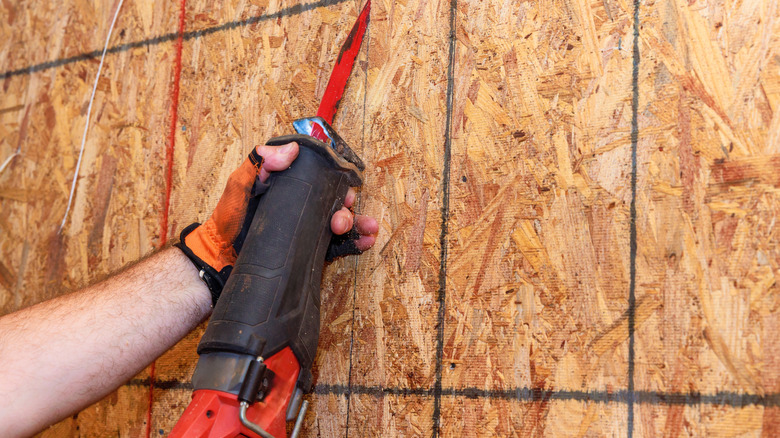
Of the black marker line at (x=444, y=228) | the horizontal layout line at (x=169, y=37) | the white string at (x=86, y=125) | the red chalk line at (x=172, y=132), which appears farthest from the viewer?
the white string at (x=86, y=125)

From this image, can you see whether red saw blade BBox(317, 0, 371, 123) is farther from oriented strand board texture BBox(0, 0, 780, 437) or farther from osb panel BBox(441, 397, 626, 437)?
osb panel BBox(441, 397, 626, 437)

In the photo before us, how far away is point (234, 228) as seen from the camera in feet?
4.73

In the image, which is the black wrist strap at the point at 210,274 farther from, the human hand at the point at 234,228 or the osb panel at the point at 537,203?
the osb panel at the point at 537,203

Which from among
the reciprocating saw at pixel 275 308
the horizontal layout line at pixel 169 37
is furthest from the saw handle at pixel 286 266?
the horizontal layout line at pixel 169 37

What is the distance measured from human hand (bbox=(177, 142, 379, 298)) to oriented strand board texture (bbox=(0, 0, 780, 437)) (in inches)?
2.2

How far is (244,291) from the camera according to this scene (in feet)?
3.96

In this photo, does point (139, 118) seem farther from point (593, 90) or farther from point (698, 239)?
point (698, 239)

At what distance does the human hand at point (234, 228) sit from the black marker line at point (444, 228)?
193 millimetres

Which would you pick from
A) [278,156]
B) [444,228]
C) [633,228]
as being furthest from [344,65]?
[633,228]

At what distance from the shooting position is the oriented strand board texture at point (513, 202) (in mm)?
1179

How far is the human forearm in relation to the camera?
1.22 metres

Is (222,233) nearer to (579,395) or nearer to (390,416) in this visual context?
(390,416)

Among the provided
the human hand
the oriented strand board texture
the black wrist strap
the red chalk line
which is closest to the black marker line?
the oriented strand board texture

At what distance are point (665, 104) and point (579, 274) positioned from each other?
1.43ft
